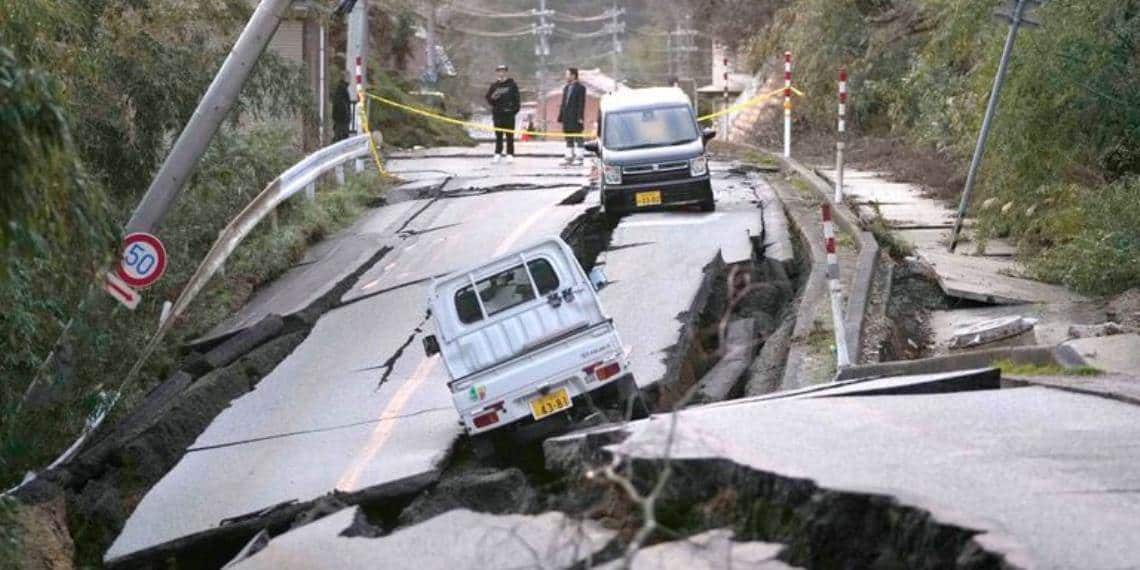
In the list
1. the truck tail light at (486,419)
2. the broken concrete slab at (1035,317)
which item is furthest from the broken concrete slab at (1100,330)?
the truck tail light at (486,419)

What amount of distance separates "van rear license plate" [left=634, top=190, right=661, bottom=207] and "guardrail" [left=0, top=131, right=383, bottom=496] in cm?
435

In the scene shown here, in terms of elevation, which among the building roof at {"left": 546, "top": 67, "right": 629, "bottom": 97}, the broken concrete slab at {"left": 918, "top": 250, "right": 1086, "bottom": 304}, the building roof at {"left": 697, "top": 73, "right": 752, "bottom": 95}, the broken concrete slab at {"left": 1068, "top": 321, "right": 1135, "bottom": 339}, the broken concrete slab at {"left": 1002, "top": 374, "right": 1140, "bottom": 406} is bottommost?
the building roof at {"left": 546, "top": 67, "right": 629, "bottom": 97}

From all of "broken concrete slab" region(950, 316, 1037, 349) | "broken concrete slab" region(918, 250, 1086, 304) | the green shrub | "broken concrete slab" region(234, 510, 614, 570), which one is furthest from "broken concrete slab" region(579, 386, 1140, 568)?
"broken concrete slab" region(918, 250, 1086, 304)

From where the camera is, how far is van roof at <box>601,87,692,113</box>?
25.1 metres

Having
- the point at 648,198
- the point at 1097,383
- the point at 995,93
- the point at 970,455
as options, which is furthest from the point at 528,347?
the point at 648,198

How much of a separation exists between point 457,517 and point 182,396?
A: 5482 millimetres

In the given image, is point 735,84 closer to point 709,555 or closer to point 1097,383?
point 1097,383

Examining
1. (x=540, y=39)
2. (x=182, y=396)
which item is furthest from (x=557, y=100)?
(x=182, y=396)

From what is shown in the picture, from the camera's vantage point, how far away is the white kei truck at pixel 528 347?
12.3 meters

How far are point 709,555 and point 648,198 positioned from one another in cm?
1684

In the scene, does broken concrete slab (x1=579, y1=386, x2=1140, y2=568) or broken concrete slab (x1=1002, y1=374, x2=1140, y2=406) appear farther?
broken concrete slab (x1=1002, y1=374, x2=1140, y2=406)

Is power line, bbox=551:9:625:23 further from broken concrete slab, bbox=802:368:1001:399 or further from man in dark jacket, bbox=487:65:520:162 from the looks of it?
broken concrete slab, bbox=802:368:1001:399

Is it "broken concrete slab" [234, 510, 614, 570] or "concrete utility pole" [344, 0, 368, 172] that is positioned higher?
"concrete utility pole" [344, 0, 368, 172]

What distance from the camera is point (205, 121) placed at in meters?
16.0
